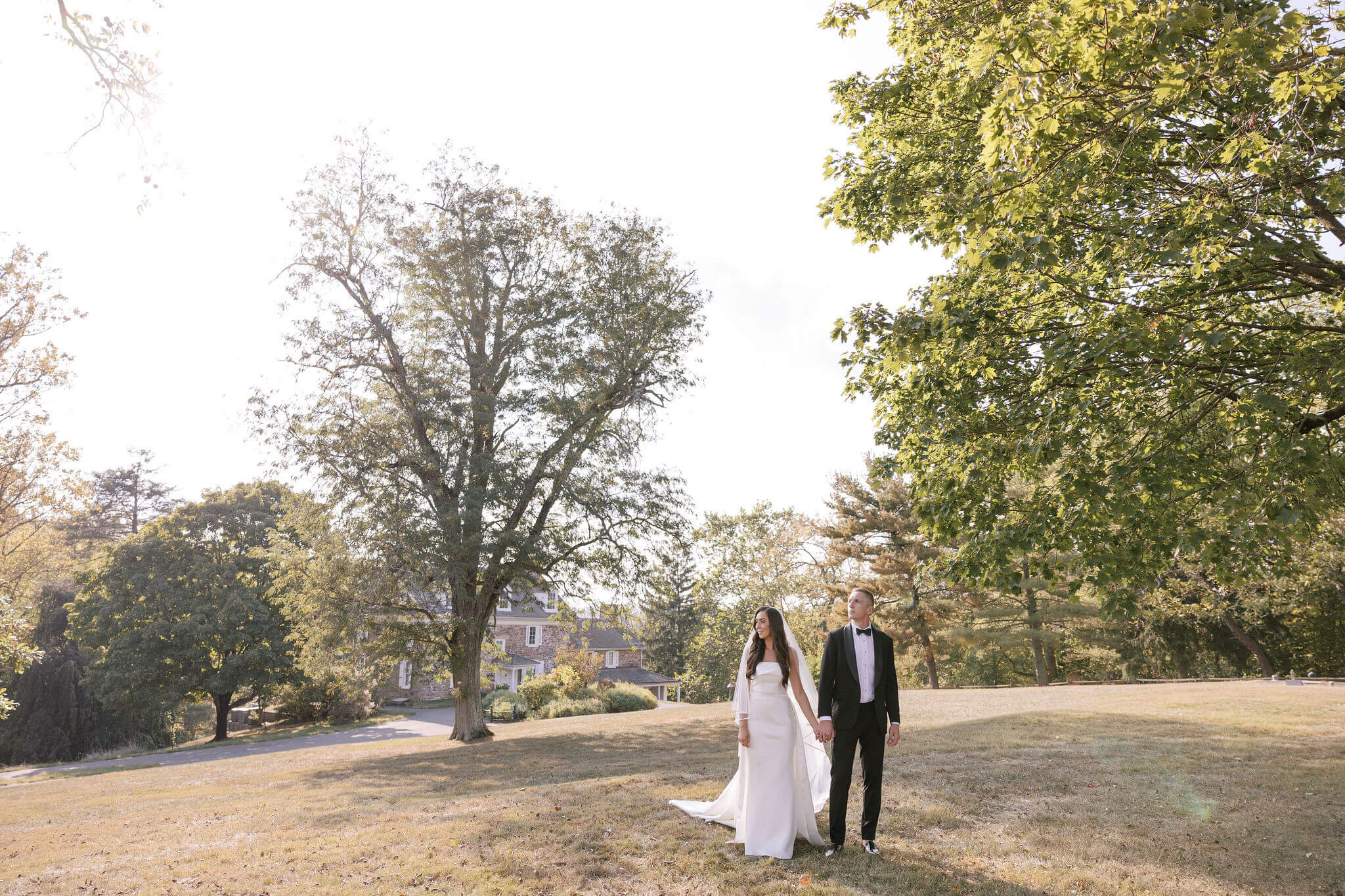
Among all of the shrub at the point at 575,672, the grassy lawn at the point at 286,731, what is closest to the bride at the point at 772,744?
the shrub at the point at 575,672

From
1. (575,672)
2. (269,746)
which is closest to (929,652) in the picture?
(575,672)

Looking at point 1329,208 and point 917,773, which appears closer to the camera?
point 1329,208

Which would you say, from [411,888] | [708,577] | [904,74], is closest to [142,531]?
[708,577]

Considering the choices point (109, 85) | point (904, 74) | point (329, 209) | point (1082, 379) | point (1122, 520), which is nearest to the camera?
point (109, 85)

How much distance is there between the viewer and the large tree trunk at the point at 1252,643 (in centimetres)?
2969

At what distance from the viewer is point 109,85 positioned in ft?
20.5

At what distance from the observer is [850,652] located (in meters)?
6.02

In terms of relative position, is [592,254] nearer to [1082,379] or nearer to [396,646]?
[396,646]

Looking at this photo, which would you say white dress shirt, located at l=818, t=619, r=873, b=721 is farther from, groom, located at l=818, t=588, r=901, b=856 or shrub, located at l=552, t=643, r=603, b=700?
shrub, located at l=552, t=643, r=603, b=700

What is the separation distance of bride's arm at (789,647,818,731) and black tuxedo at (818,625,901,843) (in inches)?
4.1

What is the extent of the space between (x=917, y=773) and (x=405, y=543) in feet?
39.1

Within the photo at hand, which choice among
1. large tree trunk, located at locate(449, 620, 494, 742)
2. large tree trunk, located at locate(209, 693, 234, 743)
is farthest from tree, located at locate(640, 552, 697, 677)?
large tree trunk, located at locate(449, 620, 494, 742)

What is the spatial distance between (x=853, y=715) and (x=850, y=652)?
0.53m

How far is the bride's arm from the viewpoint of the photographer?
6.02 metres
